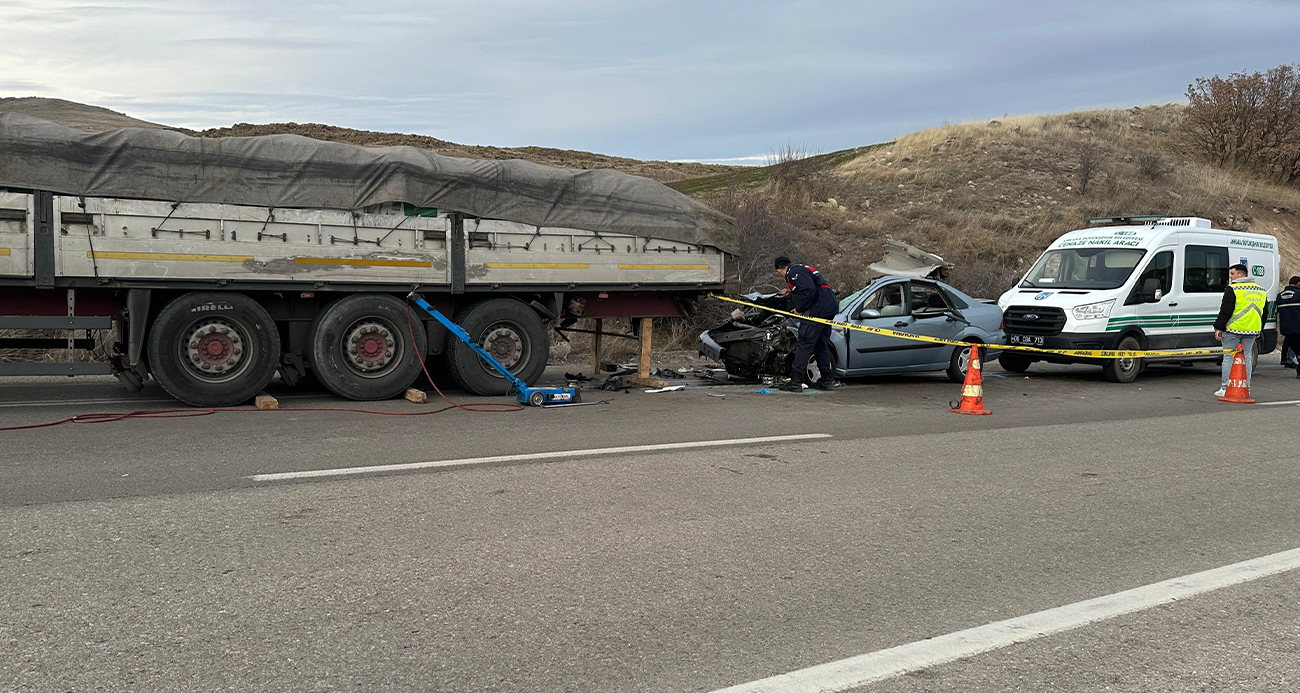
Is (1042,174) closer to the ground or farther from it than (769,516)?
farther from it

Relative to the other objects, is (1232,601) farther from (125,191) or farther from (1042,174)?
(1042,174)

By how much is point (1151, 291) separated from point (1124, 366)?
1179 millimetres

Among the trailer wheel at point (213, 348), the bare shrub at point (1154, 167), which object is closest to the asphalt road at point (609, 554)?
the trailer wheel at point (213, 348)

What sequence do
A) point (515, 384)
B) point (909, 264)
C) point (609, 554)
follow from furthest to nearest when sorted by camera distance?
1. point (909, 264)
2. point (515, 384)
3. point (609, 554)

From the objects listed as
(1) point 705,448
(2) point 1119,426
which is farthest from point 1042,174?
(1) point 705,448

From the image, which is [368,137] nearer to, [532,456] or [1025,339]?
[1025,339]

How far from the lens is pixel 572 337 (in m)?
16.5

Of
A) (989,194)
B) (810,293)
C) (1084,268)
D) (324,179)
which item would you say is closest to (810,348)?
(810,293)

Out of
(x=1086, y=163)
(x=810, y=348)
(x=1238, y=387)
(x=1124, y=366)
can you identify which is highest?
(x=1086, y=163)

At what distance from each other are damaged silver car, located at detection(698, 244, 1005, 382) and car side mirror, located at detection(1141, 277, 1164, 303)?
89.0 inches

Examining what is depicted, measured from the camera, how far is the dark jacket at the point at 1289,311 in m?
15.5

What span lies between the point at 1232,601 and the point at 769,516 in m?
2.34

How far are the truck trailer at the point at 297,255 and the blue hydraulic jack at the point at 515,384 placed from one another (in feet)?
0.47

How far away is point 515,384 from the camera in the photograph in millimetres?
10906
